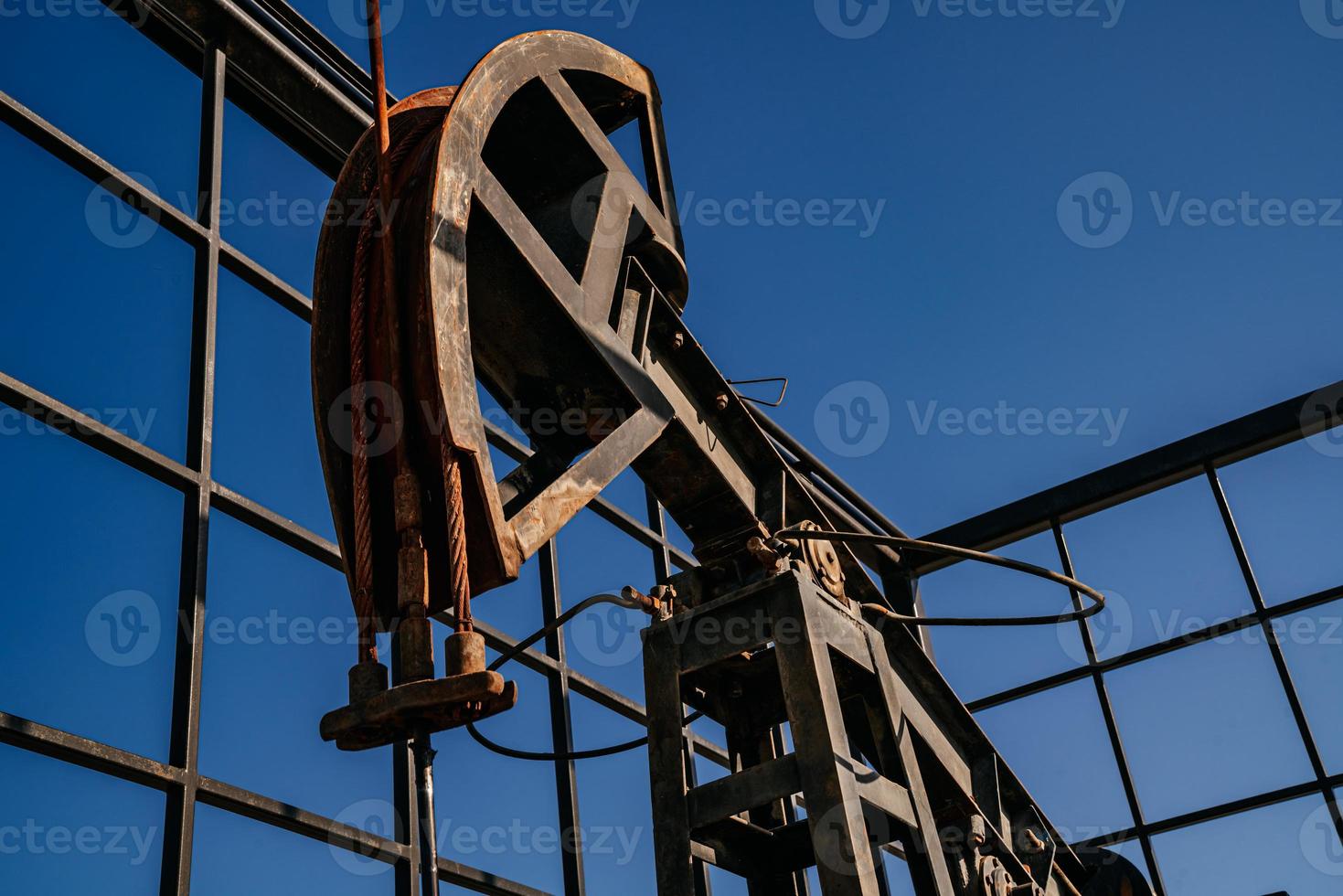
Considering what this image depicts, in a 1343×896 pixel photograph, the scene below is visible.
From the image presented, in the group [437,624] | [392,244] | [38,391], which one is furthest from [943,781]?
[38,391]

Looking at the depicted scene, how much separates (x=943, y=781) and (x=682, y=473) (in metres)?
2.16

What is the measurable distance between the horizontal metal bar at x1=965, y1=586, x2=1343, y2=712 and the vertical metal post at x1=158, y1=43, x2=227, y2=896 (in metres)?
8.67

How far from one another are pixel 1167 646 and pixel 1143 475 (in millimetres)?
1610

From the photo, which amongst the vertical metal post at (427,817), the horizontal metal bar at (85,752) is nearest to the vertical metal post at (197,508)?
the horizontal metal bar at (85,752)

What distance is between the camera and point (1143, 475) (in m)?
12.7

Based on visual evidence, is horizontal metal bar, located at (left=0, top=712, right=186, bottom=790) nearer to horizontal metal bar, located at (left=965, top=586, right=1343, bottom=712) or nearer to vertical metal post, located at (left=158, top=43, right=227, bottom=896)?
vertical metal post, located at (left=158, top=43, right=227, bottom=896)

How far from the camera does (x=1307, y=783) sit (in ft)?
36.6

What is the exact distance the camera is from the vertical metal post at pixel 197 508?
5742 millimetres

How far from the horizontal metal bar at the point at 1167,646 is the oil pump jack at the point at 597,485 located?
5.78m

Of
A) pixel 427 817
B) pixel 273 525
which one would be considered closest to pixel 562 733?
pixel 273 525

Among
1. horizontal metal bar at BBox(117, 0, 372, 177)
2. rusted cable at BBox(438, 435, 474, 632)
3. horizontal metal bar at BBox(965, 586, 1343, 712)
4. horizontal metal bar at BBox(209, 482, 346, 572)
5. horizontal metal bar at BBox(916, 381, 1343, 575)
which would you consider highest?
horizontal metal bar at BBox(117, 0, 372, 177)

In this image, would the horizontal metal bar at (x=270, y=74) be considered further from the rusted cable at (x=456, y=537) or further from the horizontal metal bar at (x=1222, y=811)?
the horizontal metal bar at (x=1222, y=811)

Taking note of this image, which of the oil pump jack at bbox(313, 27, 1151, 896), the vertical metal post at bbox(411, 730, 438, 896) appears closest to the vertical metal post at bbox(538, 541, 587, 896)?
the oil pump jack at bbox(313, 27, 1151, 896)

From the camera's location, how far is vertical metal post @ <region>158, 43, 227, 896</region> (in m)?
5.74
